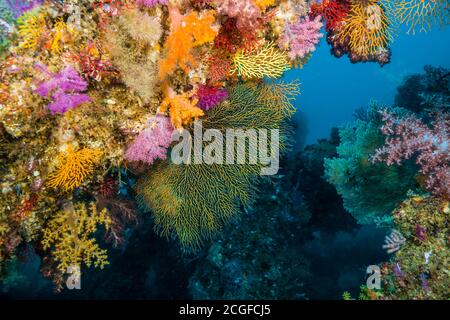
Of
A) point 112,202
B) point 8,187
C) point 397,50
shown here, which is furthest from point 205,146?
point 397,50

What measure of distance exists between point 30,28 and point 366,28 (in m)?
4.22

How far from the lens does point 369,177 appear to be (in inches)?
230

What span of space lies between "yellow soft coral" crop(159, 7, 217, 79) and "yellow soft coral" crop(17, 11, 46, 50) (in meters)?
1.21

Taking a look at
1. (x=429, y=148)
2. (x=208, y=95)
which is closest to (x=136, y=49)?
(x=208, y=95)

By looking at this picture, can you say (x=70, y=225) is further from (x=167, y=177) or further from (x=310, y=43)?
(x=310, y=43)

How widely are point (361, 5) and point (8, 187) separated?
5.01 metres

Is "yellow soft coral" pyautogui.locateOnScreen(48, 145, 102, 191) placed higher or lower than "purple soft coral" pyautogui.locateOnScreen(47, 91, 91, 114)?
lower

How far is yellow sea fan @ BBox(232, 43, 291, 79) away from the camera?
11.7 ft

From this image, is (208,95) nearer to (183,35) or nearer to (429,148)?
(183,35)

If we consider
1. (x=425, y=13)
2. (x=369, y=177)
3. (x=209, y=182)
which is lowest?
(x=209, y=182)

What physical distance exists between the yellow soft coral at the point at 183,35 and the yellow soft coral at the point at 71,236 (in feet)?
6.74

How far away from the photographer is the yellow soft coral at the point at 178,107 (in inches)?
128

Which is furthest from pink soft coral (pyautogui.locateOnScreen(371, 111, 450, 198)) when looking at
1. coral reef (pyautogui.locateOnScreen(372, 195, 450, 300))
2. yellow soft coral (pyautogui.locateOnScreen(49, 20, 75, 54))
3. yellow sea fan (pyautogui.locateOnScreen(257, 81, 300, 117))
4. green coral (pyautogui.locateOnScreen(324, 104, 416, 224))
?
yellow soft coral (pyautogui.locateOnScreen(49, 20, 75, 54))

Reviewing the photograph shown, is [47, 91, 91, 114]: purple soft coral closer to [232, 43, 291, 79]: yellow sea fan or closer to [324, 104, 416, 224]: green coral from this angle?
[232, 43, 291, 79]: yellow sea fan
